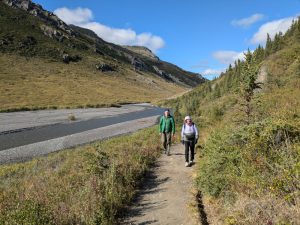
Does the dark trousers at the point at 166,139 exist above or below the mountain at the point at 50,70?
below

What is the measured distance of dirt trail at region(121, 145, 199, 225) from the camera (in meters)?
8.91

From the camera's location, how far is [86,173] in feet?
38.3

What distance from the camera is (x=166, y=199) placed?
10562 millimetres

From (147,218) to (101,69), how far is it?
542 ft

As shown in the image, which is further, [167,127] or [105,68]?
[105,68]

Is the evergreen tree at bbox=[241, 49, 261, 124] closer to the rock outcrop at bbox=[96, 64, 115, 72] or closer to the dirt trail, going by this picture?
the dirt trail

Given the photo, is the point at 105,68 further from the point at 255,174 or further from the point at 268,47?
the point at 255,174

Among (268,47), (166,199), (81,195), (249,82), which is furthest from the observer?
(268,47)

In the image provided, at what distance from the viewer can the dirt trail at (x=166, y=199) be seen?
8.91 metres

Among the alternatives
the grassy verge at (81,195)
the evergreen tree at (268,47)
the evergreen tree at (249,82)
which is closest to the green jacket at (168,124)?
the grassy verge at (81,195)

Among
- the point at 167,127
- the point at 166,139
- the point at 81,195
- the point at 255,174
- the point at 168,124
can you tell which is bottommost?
the point at 81,195

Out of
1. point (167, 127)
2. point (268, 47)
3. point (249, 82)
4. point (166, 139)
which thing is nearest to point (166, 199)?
point (167, 127)

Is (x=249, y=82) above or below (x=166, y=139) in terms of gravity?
above

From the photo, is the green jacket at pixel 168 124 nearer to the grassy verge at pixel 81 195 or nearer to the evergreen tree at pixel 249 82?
the grassy verge at pixel 81 195
